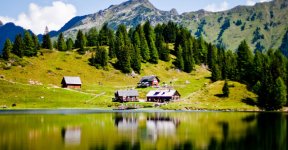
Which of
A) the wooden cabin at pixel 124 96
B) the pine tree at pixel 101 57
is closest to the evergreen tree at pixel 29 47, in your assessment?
the pine tree at pixel 101 57

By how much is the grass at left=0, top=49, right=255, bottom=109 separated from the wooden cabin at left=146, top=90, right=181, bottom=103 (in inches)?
160

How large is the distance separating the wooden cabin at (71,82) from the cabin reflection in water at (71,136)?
92263mm

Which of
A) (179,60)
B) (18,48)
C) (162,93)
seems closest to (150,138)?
(162,93)

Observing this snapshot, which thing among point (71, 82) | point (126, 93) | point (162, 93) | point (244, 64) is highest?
point (244, 64)

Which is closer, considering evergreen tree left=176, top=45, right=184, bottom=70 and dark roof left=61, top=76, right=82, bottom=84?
dark roof left=61, top=76, right=82, bottom=84

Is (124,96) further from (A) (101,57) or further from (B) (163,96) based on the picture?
(A) (101,57)

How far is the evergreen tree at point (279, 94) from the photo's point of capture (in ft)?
391

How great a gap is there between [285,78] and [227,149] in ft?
324

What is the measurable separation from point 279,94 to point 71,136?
87.5 meters

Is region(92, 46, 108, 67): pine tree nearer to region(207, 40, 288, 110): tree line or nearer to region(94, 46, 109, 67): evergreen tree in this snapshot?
region(94, 46, 109, 67): evergreen tree

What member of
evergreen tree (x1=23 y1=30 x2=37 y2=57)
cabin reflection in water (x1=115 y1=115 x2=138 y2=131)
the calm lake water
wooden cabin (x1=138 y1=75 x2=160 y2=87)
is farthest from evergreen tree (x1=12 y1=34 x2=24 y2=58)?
the calm lake water

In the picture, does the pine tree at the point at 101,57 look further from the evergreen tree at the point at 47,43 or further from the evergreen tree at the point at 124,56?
the evergreen tree at the point at 47,43

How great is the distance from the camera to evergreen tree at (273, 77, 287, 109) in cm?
11931

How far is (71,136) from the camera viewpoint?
171ft
